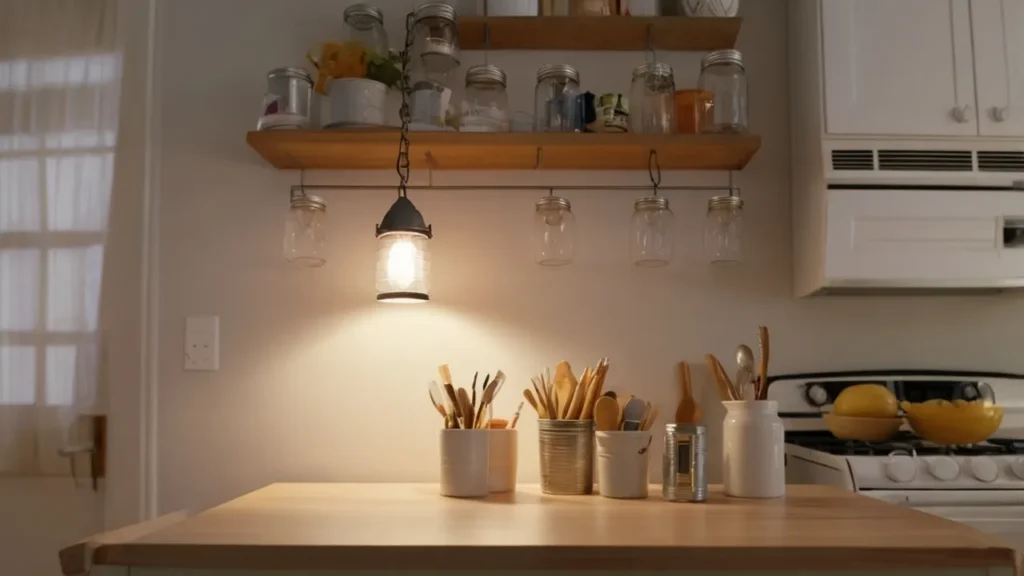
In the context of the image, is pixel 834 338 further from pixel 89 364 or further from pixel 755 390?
pixel 89 364

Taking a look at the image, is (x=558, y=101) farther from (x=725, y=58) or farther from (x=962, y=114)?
(x=962, y=114)

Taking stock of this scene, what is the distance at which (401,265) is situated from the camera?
179cm

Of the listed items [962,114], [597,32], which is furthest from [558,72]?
[962,114]

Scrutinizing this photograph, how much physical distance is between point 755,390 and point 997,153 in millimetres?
823

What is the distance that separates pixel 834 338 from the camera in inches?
78.3

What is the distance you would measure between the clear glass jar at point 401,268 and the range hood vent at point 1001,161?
4.14 feet

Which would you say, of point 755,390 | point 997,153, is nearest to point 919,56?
point 997,153

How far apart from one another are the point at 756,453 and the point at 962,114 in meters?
0.93

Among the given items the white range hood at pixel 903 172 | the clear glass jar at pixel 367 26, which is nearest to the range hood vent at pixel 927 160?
the white range hood at pixel 903 172

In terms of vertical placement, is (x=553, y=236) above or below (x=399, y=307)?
above

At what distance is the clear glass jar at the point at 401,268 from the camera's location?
1.78m

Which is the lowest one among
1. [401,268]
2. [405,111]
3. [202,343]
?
[202,343]

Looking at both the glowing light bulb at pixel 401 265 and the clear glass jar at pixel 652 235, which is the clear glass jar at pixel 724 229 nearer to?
the clear glass jar at pixel 652 235

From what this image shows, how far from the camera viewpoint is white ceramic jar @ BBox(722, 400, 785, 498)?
1568 mm
